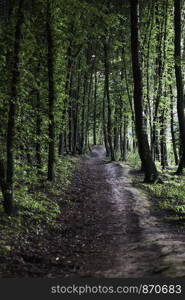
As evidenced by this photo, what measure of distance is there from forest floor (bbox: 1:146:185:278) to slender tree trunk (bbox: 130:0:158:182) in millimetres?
3462

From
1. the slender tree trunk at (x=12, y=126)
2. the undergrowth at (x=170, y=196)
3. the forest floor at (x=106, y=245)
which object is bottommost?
the forest floor at (x=106, y=245)

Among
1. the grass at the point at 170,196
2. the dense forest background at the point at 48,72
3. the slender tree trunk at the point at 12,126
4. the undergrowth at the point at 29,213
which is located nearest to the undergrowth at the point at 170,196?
the grass at the point at 170,196

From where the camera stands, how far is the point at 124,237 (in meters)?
8.55

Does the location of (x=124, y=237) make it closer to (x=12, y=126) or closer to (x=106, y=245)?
(x=106, y=245)

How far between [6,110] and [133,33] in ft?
31.1

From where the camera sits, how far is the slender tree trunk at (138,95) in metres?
15.6

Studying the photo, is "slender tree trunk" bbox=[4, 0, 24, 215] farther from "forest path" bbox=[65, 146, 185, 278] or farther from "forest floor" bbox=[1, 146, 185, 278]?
"forest path" bbox=[65, 146, 185, 278]

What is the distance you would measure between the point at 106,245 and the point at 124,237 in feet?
2.54

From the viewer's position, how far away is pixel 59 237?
845 cm

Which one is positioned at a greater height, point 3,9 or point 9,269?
point 3,9

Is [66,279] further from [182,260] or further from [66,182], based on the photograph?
[66,182]

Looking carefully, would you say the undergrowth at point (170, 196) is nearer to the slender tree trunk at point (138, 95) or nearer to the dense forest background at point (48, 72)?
the dense forest background at point (48, 72)

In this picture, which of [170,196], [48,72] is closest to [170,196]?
[170,196]

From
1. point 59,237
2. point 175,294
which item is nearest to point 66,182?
point 59,237
